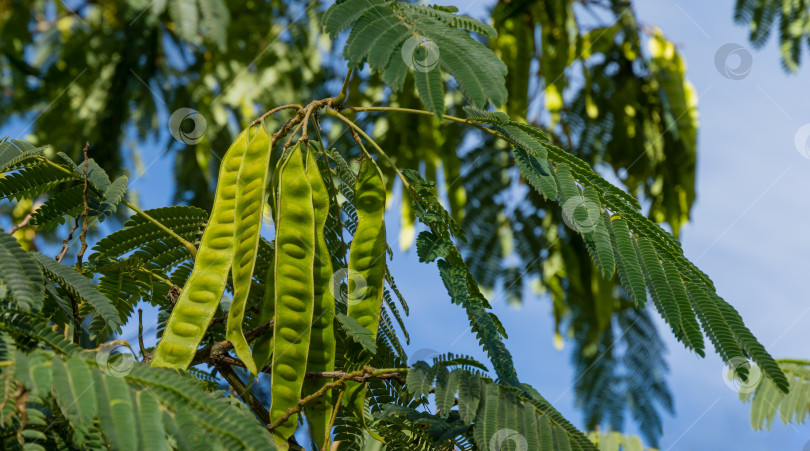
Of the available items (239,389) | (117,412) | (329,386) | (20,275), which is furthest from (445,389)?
(20,275)

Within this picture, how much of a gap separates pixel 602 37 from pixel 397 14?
3.44 m

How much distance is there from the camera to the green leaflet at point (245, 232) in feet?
3.82

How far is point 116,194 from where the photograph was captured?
4.40 ft

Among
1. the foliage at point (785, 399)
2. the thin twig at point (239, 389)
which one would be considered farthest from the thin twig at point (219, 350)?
the foliage at point (785, 399)

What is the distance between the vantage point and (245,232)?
125cm

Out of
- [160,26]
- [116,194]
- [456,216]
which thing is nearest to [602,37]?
[456,216]

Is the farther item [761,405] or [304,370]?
[761,405]

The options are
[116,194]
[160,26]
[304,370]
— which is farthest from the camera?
[160,26]

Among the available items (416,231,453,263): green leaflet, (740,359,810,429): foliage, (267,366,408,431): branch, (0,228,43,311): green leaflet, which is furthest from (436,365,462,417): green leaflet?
(740,359,810,429): foliage

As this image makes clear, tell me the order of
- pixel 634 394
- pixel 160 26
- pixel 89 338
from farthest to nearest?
pixel 160 26
pixel 634 394
pixel 89 338

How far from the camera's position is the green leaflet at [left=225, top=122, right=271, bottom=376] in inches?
45.8

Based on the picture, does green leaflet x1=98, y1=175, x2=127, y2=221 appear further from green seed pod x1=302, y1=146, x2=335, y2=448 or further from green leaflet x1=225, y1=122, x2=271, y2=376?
green seed pod x1=302, y1=146, x2=335, y2=448

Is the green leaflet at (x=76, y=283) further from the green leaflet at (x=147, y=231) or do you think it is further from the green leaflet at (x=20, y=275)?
the green leaflet at (x=147, y=231)

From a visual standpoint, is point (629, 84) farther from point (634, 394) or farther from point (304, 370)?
point (304, 370)
